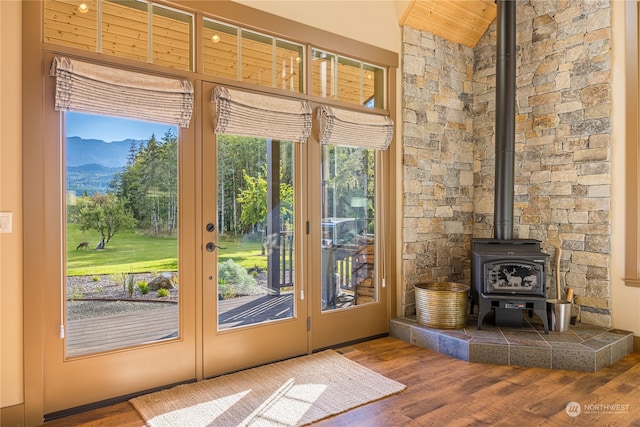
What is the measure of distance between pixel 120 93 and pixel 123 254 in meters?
1.11

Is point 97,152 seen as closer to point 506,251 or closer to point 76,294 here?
point 76,294

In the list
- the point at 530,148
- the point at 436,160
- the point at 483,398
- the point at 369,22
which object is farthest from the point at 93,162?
the point at 530,148

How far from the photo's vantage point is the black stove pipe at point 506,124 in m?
4.12

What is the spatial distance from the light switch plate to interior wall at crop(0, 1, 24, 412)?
→ 2cm

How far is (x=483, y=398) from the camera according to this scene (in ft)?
9.35

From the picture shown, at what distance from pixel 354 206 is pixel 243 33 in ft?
6.11

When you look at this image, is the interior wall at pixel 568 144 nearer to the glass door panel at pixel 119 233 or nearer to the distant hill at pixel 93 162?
the glass door panel at pixel 119 233

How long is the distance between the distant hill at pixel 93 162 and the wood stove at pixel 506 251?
3.18 metres

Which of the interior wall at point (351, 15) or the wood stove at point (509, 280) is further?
the wood stove at point (509, 280)

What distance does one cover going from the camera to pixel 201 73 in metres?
3.14

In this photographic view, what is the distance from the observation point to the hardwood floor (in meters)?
2.55

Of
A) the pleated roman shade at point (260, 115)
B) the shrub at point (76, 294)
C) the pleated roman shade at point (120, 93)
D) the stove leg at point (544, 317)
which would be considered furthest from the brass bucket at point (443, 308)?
the shrub at point (76, 294)

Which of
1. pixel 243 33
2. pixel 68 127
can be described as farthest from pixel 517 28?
pixel 68 127

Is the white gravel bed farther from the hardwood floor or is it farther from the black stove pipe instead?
the black stove pipe
